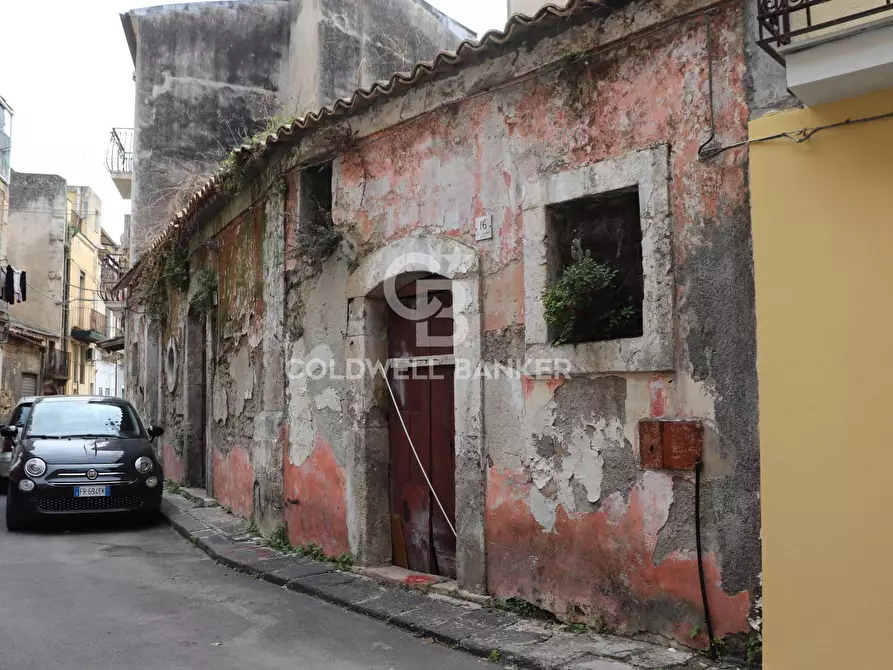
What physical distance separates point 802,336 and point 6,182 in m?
22.2

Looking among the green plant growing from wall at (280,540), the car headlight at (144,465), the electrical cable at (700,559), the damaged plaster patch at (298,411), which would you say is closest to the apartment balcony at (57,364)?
the car headlight at (144,465)

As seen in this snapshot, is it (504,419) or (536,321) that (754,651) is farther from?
(536,321)

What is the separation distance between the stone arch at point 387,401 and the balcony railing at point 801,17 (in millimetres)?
2601

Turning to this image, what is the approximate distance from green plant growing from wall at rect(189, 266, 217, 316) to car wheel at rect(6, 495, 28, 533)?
3561 millimetres

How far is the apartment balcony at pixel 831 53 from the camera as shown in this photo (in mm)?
3631

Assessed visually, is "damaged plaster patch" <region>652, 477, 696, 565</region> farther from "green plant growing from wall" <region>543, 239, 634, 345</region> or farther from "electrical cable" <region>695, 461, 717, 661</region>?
"green plant growing from wall" <region>543, 239, 634, 345</region>

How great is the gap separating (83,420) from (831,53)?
942 cm

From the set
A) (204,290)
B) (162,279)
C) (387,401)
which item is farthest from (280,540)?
(162,279)

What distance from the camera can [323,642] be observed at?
5.12m

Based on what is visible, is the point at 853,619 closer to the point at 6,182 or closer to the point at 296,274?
the point at 296,274

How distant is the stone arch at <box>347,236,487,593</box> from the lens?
5.96 meters

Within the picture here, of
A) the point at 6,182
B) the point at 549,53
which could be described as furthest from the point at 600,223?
the point at 6,182

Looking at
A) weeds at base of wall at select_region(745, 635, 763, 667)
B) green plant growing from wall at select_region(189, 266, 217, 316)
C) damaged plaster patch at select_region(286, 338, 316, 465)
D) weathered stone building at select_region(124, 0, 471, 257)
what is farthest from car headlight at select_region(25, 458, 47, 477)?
weathered stone building at select_region(124, 0, 471, 257)

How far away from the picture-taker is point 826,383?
4.02 meters
